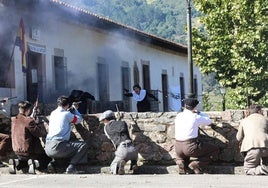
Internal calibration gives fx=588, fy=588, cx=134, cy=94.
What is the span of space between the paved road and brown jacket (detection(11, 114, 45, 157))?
49cm

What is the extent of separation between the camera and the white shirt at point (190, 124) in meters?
9.38

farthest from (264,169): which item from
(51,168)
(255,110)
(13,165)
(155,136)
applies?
(13,165)

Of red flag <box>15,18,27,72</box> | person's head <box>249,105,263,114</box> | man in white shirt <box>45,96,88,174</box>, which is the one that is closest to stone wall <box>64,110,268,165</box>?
person's head <box>249,105,263,114</box>

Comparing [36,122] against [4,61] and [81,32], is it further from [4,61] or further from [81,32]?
[81,32]

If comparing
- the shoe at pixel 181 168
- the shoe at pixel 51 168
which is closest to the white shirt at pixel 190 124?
the shoe at pixel 181 168

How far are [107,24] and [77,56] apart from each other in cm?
136

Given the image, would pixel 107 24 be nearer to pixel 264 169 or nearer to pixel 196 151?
pixel 196 151

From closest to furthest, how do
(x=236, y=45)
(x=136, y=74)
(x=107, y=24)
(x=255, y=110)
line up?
(x=255, y=110), (x=107, y=24), (x=236, y=45), (x=136, y=74)

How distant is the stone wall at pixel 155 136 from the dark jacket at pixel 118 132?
45cm

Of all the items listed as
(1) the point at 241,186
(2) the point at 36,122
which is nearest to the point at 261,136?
(1) the point at 241,186

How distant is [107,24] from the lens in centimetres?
1809

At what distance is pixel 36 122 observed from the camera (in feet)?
33.7

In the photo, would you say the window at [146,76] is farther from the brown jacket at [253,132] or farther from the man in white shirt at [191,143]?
the brown jacket at [253,132]

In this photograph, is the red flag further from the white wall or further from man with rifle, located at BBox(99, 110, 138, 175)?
man with rifle, located at BBox(99, 110, 138, 175)
